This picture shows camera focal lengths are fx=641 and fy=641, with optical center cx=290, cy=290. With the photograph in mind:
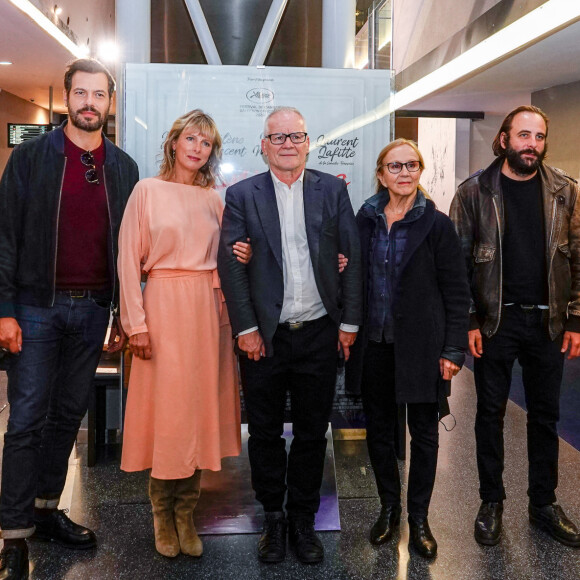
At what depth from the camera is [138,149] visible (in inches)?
125

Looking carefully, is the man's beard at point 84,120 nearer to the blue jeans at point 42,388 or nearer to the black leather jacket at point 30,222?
the black leather jacket at point 30,222

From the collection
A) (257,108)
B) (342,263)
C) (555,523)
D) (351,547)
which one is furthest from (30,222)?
(555,523)

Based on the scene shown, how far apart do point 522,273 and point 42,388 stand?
188cm

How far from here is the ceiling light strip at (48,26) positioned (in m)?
5.83

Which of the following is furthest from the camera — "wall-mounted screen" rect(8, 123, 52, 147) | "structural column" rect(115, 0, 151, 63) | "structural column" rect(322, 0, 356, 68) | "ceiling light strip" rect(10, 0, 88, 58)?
"wall-mounted screen" rect(8, 123, 52, 147)

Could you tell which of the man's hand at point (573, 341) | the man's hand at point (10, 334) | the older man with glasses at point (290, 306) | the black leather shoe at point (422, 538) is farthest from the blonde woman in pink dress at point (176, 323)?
the man's hand at point (573, 341)

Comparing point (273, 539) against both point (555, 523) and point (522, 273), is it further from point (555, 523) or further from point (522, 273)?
point (522, 273)

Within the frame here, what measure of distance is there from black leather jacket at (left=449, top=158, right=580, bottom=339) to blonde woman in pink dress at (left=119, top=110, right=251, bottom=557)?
3.08 ft

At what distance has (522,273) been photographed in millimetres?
2518

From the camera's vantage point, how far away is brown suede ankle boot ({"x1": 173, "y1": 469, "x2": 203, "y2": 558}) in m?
2.49

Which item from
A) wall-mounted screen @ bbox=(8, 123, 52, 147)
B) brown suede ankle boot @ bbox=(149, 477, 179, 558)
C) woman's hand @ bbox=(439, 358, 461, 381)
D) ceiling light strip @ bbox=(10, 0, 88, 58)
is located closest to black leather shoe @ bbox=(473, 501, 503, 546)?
woman's hand @ bbox=(439, 358, 461, 381)

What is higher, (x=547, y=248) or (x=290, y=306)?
(x=547, y=248)

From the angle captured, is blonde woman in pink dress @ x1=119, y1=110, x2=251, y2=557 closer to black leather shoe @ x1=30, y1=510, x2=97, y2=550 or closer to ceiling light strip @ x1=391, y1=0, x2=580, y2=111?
black leather shoe @ x1=30, y1=510, x2=97, y2=550

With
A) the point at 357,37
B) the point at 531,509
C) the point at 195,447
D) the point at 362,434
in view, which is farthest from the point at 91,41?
the point at 531,509
